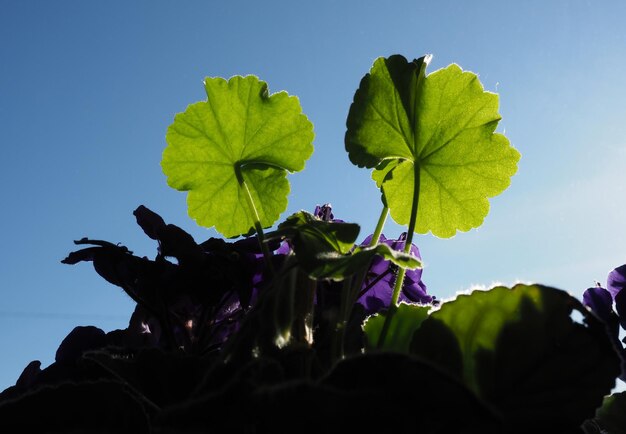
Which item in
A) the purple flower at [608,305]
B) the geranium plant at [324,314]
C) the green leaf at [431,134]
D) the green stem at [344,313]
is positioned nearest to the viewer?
the geranium plant at [324,314]

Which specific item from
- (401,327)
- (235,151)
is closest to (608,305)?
(401,327)

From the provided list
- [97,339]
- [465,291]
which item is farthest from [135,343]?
[465,291]

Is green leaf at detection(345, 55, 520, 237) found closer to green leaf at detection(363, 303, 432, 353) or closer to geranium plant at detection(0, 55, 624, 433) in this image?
geranium plant at detection(0, 55, 624, 433)

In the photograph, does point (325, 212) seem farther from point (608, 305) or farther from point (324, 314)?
point (608, 305)

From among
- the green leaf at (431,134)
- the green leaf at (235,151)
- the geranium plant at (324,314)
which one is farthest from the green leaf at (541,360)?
the green leaf at (235,151)

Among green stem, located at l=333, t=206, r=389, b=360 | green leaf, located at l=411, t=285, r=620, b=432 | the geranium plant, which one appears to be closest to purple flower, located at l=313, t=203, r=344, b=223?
the geranium plant

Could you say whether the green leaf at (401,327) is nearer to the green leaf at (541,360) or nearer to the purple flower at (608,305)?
the green leaf at (541,360)
